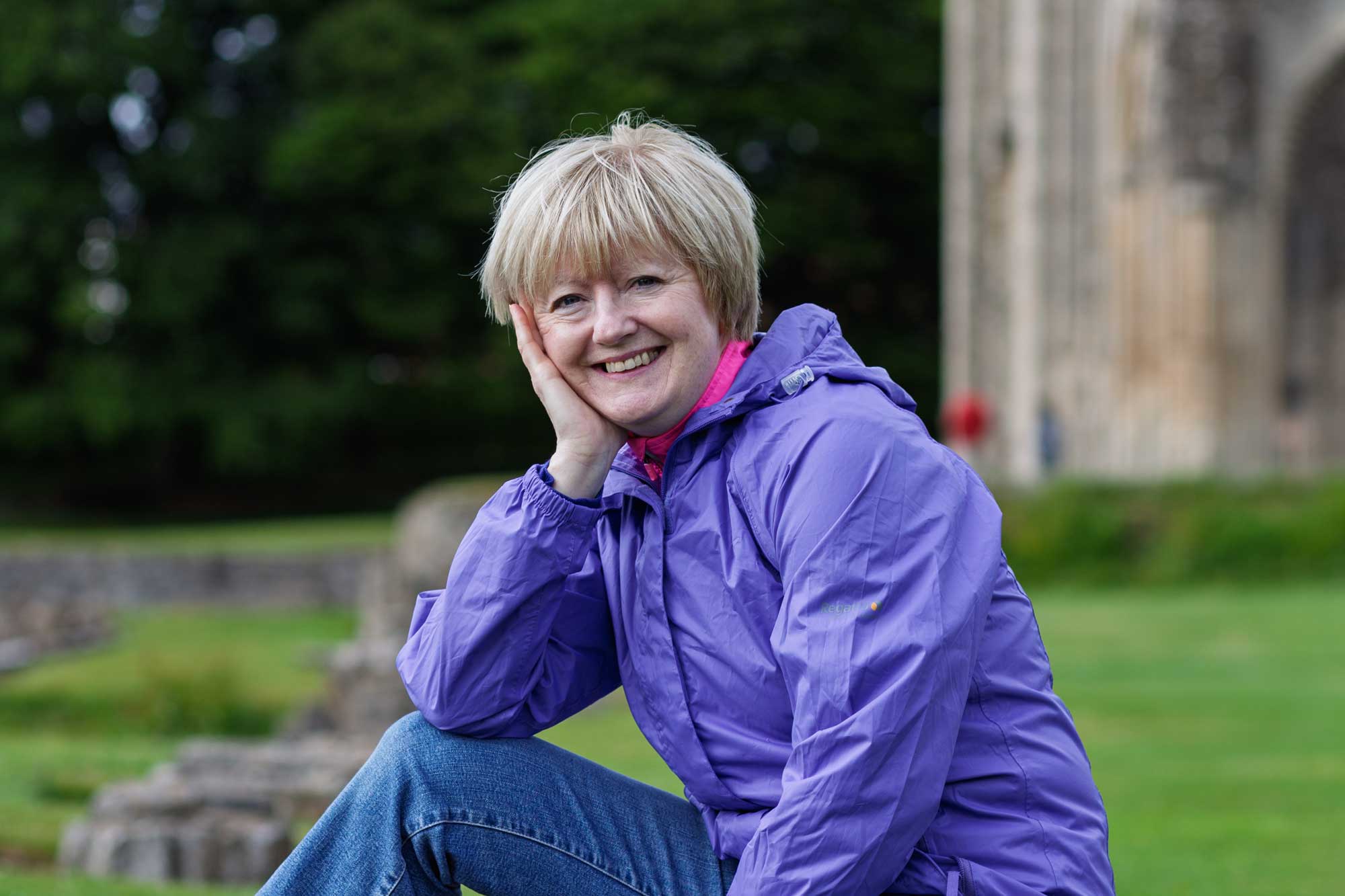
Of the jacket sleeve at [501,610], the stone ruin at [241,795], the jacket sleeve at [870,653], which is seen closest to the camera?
the jacket sleeve at [870,653]

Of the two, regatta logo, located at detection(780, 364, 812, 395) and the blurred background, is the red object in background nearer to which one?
the blurred background

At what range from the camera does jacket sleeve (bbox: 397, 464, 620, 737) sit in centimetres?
242

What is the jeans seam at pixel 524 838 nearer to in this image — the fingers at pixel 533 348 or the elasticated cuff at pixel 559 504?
the elasticated cuff at pixel 559 504

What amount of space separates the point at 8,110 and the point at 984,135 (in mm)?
15220

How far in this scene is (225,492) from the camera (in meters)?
29.0

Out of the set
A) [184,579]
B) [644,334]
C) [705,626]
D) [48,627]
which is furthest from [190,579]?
[705,626]

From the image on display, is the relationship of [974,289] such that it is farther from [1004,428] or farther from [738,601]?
[738,601]

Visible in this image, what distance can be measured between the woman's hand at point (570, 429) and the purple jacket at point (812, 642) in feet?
0.11

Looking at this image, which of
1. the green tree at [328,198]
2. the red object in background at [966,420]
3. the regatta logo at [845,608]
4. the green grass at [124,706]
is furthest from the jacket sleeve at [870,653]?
the green tree at [328,198]

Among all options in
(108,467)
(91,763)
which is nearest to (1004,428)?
(108,467)

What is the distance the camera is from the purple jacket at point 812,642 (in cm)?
208

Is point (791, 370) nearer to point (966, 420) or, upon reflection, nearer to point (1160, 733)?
point (1160, 733)

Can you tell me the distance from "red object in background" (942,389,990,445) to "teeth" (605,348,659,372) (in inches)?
768

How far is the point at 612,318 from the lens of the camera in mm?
2451
